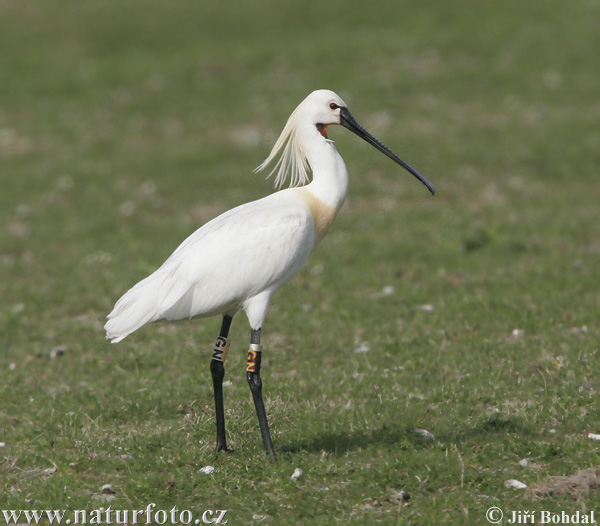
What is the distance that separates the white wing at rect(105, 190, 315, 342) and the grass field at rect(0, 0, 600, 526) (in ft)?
3.51

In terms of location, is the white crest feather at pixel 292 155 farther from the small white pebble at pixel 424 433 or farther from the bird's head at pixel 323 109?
the small white pebble at pixel 424 433

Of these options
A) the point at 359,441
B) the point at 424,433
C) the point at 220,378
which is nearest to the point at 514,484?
the point at 424,433

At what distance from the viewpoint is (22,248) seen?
43.2 feet

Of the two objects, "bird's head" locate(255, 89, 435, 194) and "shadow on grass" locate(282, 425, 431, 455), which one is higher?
"bird's head" locate(255, 89, 435, 194)

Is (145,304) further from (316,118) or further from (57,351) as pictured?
(57,351)

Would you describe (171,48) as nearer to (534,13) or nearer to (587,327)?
(534,13)

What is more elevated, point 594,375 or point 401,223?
point 401,223

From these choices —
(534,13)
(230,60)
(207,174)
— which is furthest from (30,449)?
(534,13)

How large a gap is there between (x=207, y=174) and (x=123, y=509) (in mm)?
9980

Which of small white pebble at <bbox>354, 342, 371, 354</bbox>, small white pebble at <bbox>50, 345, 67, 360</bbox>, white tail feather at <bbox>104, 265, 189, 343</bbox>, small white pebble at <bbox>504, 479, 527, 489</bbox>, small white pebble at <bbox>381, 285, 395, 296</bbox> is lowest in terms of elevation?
small white pebble at <bbox>504, 479, 527, 489</bbox>

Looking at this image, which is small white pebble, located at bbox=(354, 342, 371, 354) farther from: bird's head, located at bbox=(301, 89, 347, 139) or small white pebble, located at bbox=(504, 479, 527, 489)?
small white pebble, located at bbox=(504, 479, 527, 489)

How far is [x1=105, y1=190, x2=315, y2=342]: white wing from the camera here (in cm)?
638

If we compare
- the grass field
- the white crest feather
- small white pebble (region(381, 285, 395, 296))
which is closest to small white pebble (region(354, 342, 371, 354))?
the grass field

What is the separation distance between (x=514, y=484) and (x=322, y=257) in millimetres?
6245
